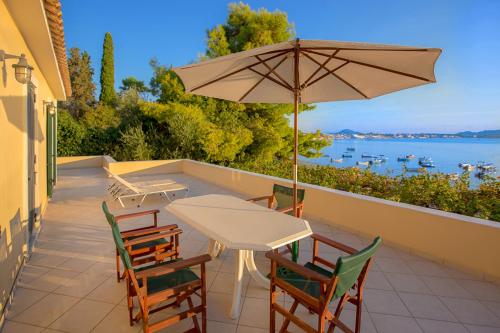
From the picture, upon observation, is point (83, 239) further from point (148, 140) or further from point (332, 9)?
point (332, 9)

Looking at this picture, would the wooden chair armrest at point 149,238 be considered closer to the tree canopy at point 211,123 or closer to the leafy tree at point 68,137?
the tree canopy at point 211,123

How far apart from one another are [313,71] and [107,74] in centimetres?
2561

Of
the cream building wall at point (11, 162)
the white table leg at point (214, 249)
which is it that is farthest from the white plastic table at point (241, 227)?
the cream building wall at point (11, 162)

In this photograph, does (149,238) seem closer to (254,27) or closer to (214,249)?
(214,249)

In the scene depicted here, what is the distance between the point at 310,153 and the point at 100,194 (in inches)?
610

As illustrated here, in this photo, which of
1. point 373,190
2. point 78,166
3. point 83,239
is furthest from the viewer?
point 78,166

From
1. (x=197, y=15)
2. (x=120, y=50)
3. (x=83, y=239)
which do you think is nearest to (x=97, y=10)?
(x=197, y=15)

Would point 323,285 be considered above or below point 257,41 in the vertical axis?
below

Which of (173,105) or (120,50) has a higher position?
(120,50)

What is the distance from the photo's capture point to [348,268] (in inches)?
66.4

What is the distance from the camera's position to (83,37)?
995 inches

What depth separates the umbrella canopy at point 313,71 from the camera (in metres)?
2.57

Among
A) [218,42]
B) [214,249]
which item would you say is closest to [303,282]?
[214,249]

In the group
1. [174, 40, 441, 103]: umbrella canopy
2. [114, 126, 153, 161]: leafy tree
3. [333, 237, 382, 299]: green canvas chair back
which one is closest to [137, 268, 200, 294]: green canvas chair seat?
[333, 237, 382, 299]: green canvas chair back
